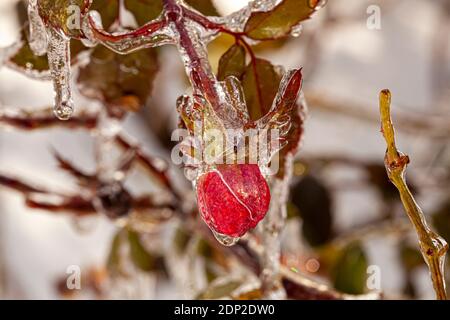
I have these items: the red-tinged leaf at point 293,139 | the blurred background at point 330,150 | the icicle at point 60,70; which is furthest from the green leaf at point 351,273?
the icicle at point 60,70

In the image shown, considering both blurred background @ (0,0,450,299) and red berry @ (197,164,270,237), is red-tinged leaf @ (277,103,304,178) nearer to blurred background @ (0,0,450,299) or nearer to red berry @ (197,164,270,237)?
red berry @ (197,164,270,237)

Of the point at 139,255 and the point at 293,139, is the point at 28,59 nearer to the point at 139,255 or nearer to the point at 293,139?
the point at 293,139

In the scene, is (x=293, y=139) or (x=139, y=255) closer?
(x=293, y=139)

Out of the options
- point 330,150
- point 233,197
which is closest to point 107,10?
point 233,197

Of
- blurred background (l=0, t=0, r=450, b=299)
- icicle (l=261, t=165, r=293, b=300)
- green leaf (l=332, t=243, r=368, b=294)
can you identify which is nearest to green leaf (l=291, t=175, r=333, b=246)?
blurred background (l=0, t=0, r=450, b=299)

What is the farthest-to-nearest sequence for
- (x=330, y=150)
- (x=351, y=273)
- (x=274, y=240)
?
(x=330, y=150)
(x=351, y=273)
(x=274, y=240)

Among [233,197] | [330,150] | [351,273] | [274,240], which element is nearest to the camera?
[233,197]
